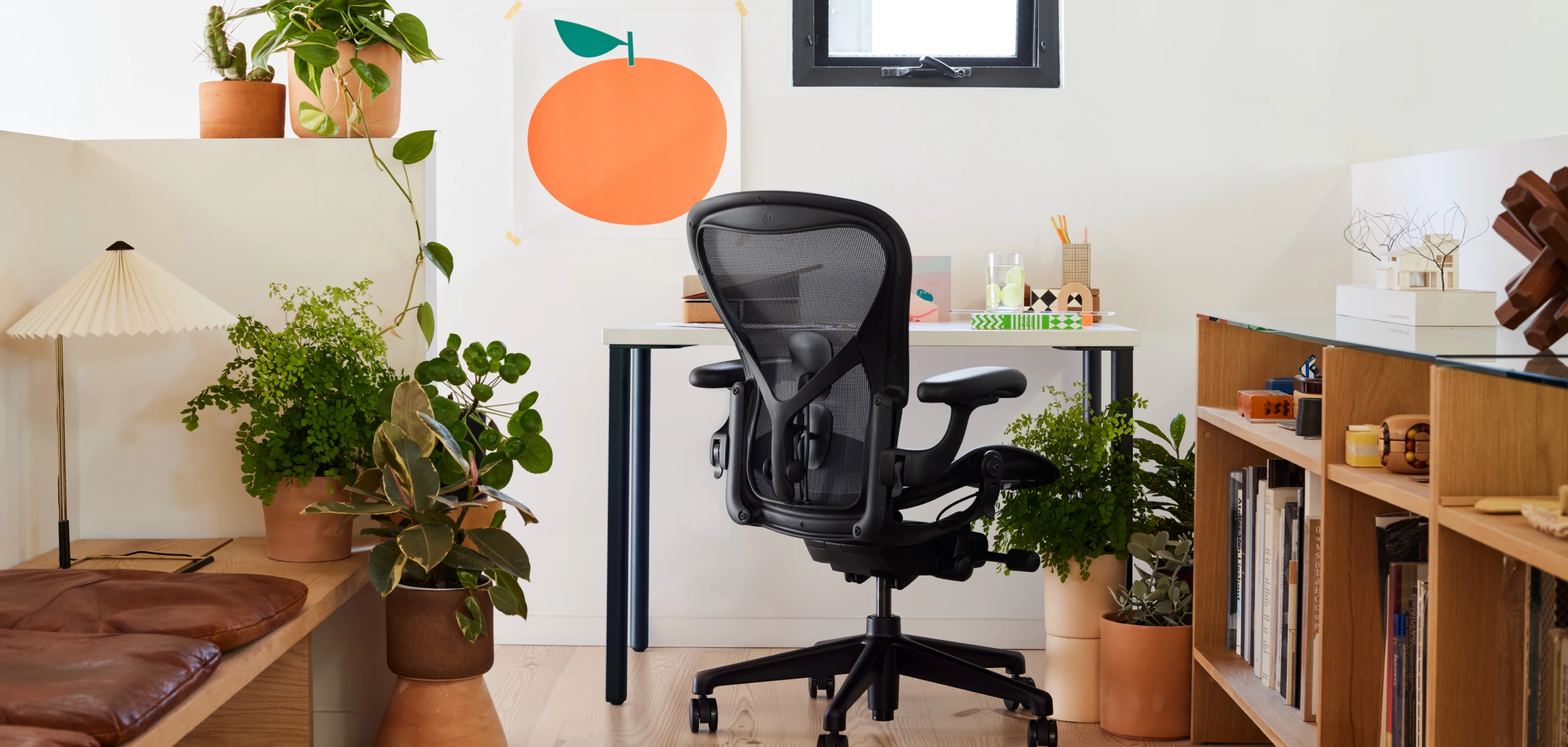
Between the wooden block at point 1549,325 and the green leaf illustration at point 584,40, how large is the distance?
7.26 feet

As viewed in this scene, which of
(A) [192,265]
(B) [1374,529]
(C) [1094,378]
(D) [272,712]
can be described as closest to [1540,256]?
(B) [1374,529]

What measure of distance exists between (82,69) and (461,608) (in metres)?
2.06

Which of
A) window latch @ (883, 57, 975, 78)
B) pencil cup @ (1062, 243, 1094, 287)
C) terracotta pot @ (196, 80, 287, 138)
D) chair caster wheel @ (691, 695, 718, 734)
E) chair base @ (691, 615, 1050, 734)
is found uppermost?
window latch @ (883, 57, 975, 78)

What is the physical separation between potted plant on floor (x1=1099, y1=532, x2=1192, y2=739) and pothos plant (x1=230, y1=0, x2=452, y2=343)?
147cm

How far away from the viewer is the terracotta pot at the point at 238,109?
212 cm

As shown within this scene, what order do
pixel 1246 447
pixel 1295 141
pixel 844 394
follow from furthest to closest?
pixel 1295 141, pixel 1246 447, pixel 844 394

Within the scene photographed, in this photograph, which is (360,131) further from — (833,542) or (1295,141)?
(1295,141)

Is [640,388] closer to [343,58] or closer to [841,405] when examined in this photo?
[841,405]

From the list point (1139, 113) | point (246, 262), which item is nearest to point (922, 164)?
point (1139, 113)

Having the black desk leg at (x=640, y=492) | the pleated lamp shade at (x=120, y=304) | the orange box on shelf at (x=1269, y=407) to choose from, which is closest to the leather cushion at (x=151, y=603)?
the pleated lamp shade at (x=120, y=304)

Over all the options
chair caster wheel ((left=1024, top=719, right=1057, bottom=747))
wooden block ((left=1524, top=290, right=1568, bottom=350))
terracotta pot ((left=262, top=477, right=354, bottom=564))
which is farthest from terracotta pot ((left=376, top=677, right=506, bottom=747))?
wooden block ((left=1524, top=290, right=1568, bottom=350))

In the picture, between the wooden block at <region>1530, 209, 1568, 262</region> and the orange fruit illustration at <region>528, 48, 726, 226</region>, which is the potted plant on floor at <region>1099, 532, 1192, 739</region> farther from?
the orange fruit illustration at <region>528, 48, 726, 226</region>

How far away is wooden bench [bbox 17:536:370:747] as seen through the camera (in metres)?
1.71

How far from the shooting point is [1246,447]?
7.31 feet
